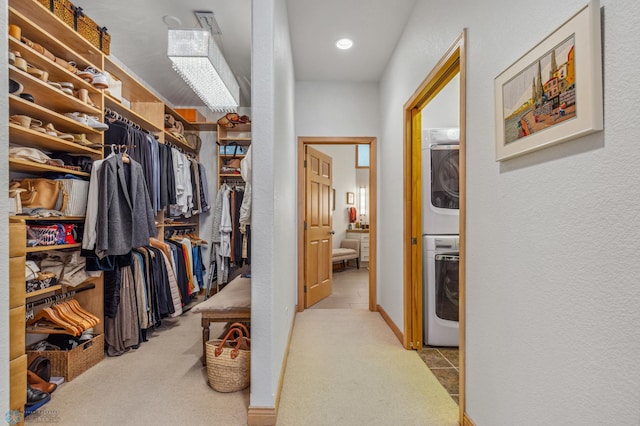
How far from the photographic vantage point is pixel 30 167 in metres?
1.96

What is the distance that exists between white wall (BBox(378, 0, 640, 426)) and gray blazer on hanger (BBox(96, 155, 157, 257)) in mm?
2366

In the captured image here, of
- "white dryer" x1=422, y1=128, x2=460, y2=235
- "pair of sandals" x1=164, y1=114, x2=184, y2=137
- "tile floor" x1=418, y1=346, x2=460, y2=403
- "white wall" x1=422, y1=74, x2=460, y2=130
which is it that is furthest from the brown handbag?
"white wall" x1=422, y1=74, x2=460, y2=130

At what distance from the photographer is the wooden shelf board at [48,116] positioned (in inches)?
71.0

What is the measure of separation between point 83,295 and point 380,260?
283 cm

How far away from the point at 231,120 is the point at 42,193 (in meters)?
2.34

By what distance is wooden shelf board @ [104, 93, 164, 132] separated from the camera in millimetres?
2652

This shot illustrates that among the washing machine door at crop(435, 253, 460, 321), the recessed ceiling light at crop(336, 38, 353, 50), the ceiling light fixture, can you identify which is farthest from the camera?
the recessed ceiling light at crop(336, 38, 353, 50)

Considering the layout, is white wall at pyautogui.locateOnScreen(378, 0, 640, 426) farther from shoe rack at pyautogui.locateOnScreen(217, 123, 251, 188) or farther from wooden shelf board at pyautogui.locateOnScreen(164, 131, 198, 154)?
wooden shelf board at pyautogui.locateOnScreen(164, 131, 198, 154)

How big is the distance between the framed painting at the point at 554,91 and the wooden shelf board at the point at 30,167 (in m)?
2.57

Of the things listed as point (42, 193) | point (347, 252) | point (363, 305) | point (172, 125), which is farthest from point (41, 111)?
point (347, 252)

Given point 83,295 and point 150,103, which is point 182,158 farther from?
point 83,295

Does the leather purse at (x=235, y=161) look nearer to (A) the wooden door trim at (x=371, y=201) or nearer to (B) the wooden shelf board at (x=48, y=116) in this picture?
(A) the wooden door trim at (x=371, y=201)

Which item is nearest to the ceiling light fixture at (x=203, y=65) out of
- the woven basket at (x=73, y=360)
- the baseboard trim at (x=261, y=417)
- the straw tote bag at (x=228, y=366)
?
the straw tote bag at (x=228, y=366)

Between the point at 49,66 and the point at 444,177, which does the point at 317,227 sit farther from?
the point at 49,66
